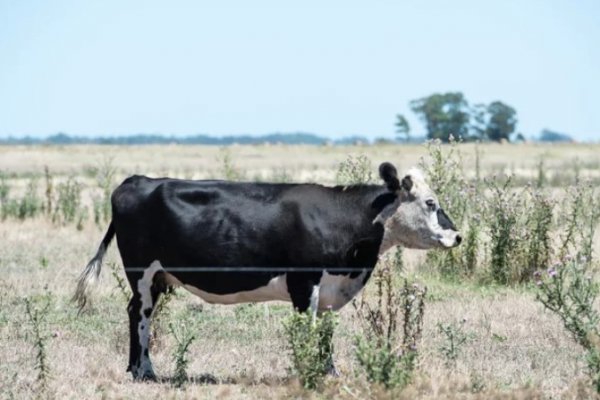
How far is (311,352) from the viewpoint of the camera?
357 inches

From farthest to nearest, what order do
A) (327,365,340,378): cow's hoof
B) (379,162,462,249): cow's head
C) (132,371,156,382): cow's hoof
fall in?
(379,162,462,249): cow's head → (132,371,156,382): cow's hoof → (327,365,340,378): cow's hoof

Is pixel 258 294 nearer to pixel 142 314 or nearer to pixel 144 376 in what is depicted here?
pixel 142 314

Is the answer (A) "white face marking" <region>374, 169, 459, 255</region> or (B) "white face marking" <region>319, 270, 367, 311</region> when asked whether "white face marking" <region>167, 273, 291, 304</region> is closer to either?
(B) "white face marking" <region>319, 270, 367, 311</region>

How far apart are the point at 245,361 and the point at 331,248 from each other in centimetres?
158

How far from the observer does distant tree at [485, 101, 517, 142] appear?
429 feet

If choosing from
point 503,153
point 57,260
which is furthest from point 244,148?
point 57,260

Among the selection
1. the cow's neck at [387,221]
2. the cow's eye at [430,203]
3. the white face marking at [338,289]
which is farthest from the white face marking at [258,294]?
the cow's eye at [430,203]

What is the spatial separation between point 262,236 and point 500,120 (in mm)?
123877

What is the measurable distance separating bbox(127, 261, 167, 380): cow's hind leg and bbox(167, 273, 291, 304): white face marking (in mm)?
167

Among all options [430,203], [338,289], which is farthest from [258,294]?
[430,203]

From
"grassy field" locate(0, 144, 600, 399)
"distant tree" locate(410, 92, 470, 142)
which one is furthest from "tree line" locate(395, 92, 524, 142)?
"grassy field" locate(0, 144, 600, 399)

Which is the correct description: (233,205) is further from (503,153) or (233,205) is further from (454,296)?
(503,153)

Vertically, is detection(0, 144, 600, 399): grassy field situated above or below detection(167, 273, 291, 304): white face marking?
below

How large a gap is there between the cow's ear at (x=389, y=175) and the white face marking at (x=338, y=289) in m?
0.77
